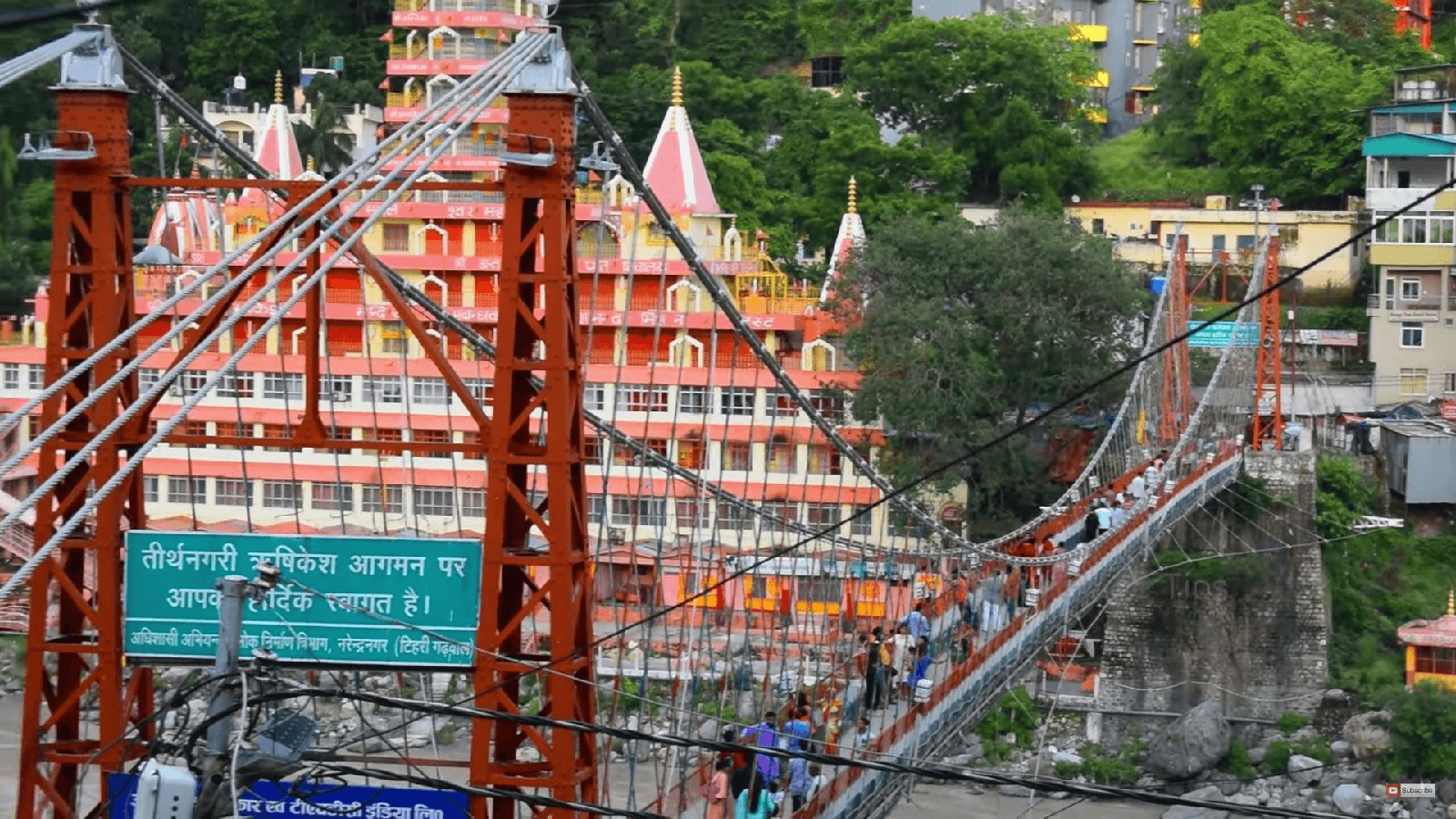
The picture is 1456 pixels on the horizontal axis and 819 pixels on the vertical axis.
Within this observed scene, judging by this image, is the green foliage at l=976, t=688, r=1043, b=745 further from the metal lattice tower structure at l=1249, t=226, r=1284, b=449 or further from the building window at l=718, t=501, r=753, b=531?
the metal lattice tower structure at l=1249, t=226, r=1284, b=449

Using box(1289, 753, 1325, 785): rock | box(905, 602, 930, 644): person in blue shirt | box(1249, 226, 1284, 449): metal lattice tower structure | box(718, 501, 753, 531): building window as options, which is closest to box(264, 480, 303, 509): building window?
box(718, 501, 753, 531): building window

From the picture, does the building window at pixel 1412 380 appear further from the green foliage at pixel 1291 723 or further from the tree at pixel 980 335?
the green foliage at pixel 1291 723

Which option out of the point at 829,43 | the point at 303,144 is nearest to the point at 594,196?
the point at 303,144

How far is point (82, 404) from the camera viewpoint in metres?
8.83

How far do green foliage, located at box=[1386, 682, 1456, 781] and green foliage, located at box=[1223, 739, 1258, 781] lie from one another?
3.89 ft

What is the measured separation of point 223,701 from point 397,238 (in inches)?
879

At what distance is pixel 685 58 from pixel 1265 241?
1128 centimetres

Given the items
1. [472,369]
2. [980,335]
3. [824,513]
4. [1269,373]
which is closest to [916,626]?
[980,335]

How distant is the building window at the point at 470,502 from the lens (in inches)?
1114

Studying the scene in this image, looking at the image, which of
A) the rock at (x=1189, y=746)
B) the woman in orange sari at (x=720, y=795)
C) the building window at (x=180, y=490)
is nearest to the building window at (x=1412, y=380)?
the rock at (x=1189, y=746)

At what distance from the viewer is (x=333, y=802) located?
969 cm

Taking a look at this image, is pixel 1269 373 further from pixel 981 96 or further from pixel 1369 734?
pixel 1369 734

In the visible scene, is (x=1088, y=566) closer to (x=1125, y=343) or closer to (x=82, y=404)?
(x=1125, y=343)

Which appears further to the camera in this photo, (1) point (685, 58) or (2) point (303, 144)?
(1) point (685, 58)
